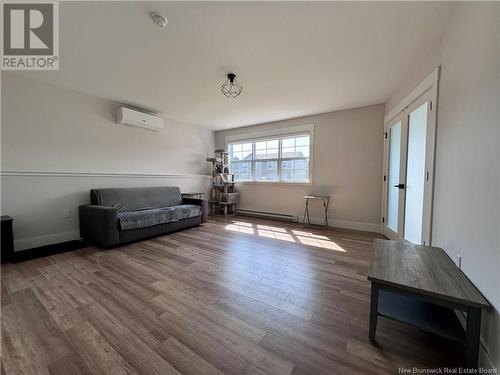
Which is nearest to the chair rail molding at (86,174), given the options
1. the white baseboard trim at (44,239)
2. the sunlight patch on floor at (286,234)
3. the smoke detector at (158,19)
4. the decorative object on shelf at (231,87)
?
the white baseboard trim at (44,239)

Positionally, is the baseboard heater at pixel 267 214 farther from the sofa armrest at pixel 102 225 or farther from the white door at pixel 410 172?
the sofa armrest at pixel 102 225

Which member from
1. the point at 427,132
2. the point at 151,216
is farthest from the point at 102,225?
the point at 427,132

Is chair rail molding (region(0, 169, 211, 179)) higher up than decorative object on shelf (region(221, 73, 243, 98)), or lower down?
lower down

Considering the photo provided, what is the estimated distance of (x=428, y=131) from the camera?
199cm

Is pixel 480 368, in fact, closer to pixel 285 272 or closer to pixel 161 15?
pixel 285 272

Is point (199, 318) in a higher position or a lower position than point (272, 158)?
lower

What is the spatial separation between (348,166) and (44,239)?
16.9ft

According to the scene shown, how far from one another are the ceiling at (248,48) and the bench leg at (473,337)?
2104mm

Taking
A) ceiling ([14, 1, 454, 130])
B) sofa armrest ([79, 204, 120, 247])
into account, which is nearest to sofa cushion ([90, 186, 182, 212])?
sofa armrest ([79, 204, 120, 247])

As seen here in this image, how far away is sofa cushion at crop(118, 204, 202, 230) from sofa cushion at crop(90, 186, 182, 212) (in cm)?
34

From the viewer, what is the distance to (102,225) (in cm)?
264

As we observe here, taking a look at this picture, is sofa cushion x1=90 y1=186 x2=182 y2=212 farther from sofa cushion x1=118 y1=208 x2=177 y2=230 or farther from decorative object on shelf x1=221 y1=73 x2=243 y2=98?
decorative object on shelf x1=221 y1=73 x2=243 y2=98

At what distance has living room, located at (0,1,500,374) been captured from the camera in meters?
1.10

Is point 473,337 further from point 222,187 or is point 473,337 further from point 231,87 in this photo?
point 222,187
